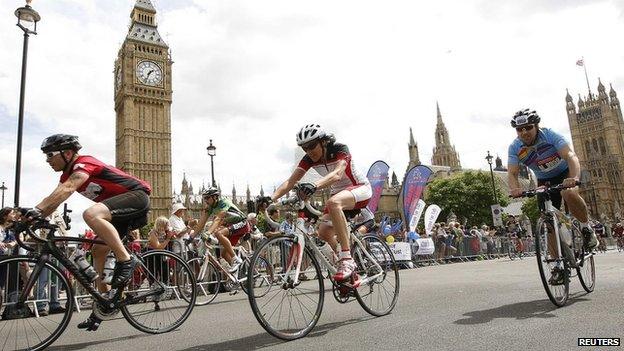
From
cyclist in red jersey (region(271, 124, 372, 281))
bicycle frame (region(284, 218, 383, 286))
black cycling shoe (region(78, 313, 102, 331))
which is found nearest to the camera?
bicycle frame (region(284, 218, 383, 286))

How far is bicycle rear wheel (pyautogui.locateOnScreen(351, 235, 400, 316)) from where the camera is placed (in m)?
5.26

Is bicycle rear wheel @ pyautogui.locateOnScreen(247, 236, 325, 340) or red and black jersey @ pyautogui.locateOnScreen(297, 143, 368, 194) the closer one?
bicycle rear wheel @ pyautogui.locateOnScreen(247, 236, 325, 340)

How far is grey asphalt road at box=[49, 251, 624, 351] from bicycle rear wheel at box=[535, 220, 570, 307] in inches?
5.6

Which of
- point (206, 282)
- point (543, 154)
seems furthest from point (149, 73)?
point (543, 154)

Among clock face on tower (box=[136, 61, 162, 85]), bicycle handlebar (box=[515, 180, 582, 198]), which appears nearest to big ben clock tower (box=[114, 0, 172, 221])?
clock face on tower (box=[136, 61, 162, 85])

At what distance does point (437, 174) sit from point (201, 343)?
120232 millimetres

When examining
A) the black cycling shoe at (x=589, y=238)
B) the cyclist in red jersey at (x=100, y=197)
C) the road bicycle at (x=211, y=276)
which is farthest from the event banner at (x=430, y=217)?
the cyclist in red jersey at (x=100, y=197)

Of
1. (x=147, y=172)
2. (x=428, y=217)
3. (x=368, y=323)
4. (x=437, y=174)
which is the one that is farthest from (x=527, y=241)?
(x=437, y=174)

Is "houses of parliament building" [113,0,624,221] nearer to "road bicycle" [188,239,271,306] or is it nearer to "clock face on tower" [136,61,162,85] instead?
"clock face on tower" [136,61,162,85]

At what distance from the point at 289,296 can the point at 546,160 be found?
3.67 metres

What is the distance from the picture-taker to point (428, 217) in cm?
2184

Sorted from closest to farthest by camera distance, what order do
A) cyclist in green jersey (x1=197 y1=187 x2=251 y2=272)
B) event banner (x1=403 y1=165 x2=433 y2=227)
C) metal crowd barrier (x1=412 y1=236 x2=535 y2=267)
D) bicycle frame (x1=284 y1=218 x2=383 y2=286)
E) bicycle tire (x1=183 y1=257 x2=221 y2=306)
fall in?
bicycle frame (x1=284 y1=218 x2=383 y2=286) → cyclist in green jersey (x1=197 y1=187 x2=251 y2=272) → bicycle tire (x1=183 y1=257 x2=221 y2=306) → metal crowd barrier (x1=412 y1=236 x2=535 y2=267) → event banner (x1=403 y1=165 x2=433 y2=227)

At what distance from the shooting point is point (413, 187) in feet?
69.4

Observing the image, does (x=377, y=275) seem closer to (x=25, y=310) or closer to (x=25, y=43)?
(x=25, y=310)
